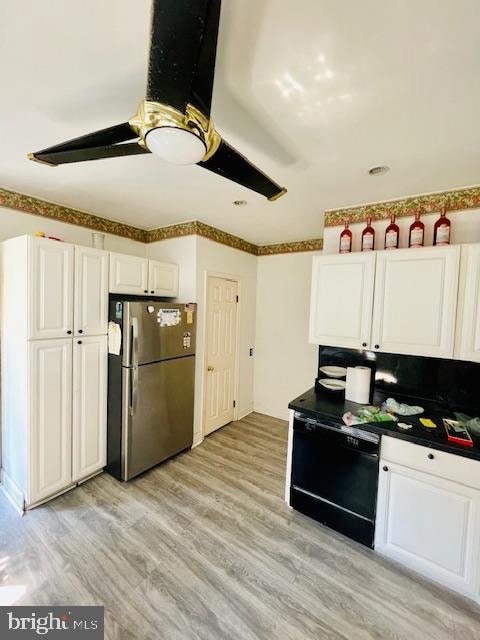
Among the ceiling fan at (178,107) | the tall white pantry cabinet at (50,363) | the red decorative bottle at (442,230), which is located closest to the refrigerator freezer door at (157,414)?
the tall white pantry cabinet at (50,363)

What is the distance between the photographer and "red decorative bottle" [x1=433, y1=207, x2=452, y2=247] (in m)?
1.90

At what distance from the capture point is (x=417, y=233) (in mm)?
1978

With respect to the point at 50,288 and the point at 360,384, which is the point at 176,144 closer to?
the point at 50,288

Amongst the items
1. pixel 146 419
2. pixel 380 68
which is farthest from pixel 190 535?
pixel 380 68

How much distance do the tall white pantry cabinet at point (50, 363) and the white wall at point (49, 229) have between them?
10.4 inches

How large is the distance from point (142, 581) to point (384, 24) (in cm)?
273

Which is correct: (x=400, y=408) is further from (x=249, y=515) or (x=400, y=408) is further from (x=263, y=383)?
(x=263, y=383)

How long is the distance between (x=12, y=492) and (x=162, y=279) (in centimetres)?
216

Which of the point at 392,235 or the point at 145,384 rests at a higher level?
the point at 392,235

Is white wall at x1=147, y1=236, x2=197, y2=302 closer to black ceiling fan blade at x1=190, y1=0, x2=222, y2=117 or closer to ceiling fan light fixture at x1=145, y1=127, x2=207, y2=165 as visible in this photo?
ceiling fan light fixture at x1=145, y1=127, x2=207, y2=165

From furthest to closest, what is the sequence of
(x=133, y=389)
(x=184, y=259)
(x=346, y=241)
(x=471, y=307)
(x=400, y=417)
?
1. (x=184, y=259)
2. (x=133, y=389)
3. (x=346, y=241)
4. (x=400, y=417)
5. (x=471, y=307)

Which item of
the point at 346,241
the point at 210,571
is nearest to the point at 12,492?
the point at 210,571

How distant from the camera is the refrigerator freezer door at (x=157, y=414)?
235 cm

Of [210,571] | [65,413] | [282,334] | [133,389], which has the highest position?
[282,334]
